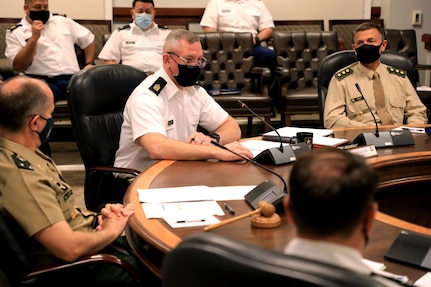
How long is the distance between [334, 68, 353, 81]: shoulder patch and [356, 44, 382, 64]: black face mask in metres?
0.09

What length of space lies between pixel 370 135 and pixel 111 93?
1215 mm

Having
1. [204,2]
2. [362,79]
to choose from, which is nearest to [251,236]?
[362,79]

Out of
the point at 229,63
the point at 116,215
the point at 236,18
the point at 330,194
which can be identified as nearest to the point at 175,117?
the point at 116,215

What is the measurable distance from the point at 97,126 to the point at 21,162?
3.70 ft

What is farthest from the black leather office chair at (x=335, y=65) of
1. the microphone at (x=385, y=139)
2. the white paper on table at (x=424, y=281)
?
the white paper on table at (x=424, y=281)

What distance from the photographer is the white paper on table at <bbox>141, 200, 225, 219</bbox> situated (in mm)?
1886

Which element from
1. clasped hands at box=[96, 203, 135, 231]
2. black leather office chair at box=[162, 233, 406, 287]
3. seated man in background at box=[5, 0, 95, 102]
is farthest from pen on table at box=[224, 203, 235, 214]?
seated man in background at box=[5, 0, 95, 102]

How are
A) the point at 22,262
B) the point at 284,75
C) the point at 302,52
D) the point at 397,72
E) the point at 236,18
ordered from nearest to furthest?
the point at 22,262 < the point at 397,72 < the point at 284,75 < the point at 302,52 < the point at 236,18

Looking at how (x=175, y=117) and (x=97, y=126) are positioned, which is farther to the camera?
(x=175, y=117)

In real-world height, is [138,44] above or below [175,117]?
above

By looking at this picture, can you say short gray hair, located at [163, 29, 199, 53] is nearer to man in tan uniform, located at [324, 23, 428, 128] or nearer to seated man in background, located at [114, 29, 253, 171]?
seated man in background, located at [114, 29, 253, 171]

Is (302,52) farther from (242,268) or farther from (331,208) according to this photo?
(242,268)

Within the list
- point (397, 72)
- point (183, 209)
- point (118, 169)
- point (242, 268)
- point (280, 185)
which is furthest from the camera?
point (397, 72)

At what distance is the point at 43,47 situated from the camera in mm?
5188
